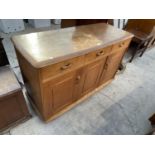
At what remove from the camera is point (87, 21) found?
6.13 ft

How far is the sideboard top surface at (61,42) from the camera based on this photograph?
979mm

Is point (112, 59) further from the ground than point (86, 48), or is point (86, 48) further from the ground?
point (86, 48)

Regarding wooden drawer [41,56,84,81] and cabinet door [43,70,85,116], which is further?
cabinet door [43,70,85,116]

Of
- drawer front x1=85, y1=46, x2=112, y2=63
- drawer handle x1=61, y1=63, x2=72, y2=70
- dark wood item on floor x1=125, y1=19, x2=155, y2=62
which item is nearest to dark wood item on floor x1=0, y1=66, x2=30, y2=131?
drawer handle x1=61, y1=63, x2=72, y2=70

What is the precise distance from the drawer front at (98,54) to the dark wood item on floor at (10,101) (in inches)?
25.9

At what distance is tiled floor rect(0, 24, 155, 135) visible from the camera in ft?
4.90

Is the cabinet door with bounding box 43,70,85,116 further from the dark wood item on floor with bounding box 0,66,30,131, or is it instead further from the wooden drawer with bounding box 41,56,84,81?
the dark wood item on floor with bounding box 0,66,30,131

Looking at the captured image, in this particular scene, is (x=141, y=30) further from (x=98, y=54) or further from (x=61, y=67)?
(x=61, y=67)

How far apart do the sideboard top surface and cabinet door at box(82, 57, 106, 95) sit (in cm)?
22

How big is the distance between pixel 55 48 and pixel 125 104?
130 centimetres
